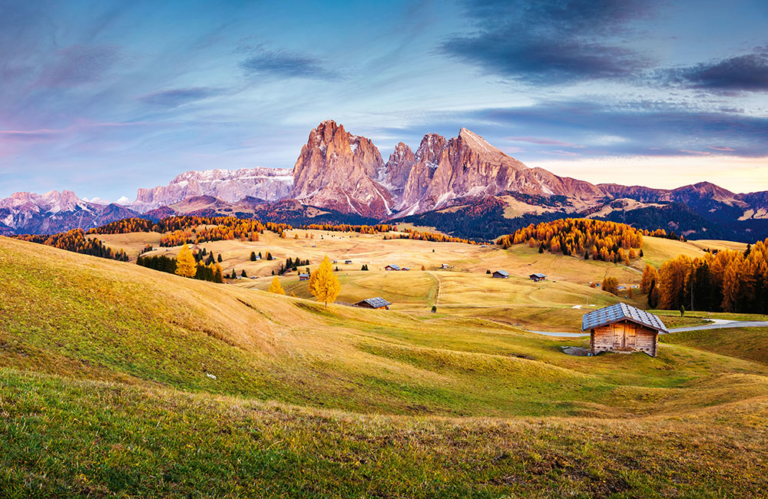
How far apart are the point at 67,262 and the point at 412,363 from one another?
3375cm

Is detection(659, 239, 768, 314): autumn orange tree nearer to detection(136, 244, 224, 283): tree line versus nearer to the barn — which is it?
the barn

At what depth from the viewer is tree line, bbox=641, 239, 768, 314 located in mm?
106938

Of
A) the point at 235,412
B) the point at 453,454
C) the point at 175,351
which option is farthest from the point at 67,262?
the point at 453,454

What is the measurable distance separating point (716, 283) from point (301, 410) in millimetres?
138438

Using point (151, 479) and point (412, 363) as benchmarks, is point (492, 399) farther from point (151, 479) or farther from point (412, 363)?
point (151, 479)

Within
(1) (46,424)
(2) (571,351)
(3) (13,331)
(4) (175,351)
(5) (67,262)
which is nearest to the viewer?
(1) (46,424)

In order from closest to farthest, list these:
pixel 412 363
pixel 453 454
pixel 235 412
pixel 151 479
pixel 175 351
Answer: pixel 151 479
pixel 453 454
pixel 235 412
pixel 175 351
pixel 412 363

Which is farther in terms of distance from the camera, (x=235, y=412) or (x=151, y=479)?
(x=235, y=412)

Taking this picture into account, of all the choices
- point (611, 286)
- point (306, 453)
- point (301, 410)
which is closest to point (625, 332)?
point (301, 410)

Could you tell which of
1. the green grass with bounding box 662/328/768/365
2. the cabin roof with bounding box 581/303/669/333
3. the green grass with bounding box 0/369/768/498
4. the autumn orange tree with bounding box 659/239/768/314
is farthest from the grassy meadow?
the autumn orange tree with bounding box 659/239/768/314

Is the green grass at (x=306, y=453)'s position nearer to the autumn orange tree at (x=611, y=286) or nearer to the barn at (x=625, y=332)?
the barn at (x=625, y=332)

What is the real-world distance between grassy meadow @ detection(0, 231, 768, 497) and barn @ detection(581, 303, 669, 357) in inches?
274

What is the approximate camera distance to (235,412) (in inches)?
664

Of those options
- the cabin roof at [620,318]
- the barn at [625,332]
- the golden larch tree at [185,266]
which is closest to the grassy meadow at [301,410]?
the barn at [625,332]
